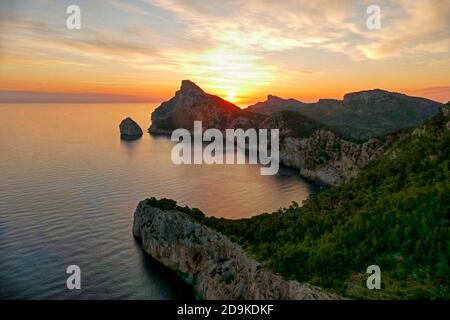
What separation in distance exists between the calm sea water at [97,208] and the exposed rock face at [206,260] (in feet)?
9.55

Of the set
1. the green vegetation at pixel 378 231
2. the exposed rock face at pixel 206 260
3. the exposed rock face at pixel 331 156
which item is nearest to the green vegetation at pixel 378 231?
the green vegetation at pixel 378 231

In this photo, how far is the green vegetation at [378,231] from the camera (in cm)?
3331

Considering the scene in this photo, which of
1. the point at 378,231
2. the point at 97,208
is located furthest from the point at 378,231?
the point at 97,208

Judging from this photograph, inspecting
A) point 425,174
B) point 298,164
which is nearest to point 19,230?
point 425,174

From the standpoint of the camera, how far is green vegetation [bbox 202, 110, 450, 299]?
33.3 metres

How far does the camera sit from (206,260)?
210 ft

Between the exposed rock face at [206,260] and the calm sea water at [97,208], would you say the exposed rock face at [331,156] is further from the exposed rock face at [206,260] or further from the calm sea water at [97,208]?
the exposed rock face at [206,260]

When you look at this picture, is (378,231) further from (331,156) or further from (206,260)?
(331,156)

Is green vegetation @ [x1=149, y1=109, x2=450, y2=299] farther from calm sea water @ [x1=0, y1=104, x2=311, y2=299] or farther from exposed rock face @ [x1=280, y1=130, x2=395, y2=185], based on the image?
exposed rock face @ [x1=280, y1=130, x2=395, y2=185]

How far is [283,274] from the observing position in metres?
43.3

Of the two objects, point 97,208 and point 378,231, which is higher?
point 378,231

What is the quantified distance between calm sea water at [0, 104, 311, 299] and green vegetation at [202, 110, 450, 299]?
825 inches

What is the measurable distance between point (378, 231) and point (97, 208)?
8261 centimetres

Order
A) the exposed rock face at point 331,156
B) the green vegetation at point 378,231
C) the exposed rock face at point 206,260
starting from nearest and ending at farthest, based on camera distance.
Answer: the green vegetation at point 378,231
the exposed rock face at point 206,260
the exposed rock face at point 331,156
